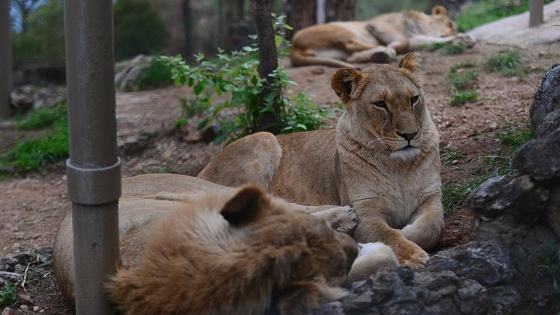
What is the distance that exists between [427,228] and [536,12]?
5.90 meters

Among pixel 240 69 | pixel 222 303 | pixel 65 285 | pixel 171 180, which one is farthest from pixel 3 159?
pixel 222 303

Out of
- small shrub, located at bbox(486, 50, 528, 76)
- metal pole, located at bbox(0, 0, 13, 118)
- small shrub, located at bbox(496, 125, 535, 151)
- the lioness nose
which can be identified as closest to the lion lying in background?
small shrub, located at bbox(486, 50, 528, 76)

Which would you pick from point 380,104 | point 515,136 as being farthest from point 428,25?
point 380,104

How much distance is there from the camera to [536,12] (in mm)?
10008

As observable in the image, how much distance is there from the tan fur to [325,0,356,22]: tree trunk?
388 inches

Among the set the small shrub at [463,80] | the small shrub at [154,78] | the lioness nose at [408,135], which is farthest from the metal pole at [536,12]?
the lioness nose at [408,135]

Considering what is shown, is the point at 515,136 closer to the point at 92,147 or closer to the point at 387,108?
the point at 387,108

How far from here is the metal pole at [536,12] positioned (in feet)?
32.5

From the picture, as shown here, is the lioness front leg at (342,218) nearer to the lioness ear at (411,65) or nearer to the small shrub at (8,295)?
the lioness ear at (411,65)

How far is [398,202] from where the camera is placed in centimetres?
534

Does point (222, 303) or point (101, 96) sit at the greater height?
point (101, 96)

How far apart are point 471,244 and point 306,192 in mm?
2200

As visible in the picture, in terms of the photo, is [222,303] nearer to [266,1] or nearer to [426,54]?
[266,1]

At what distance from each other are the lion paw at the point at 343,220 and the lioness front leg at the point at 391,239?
38 millimetres
